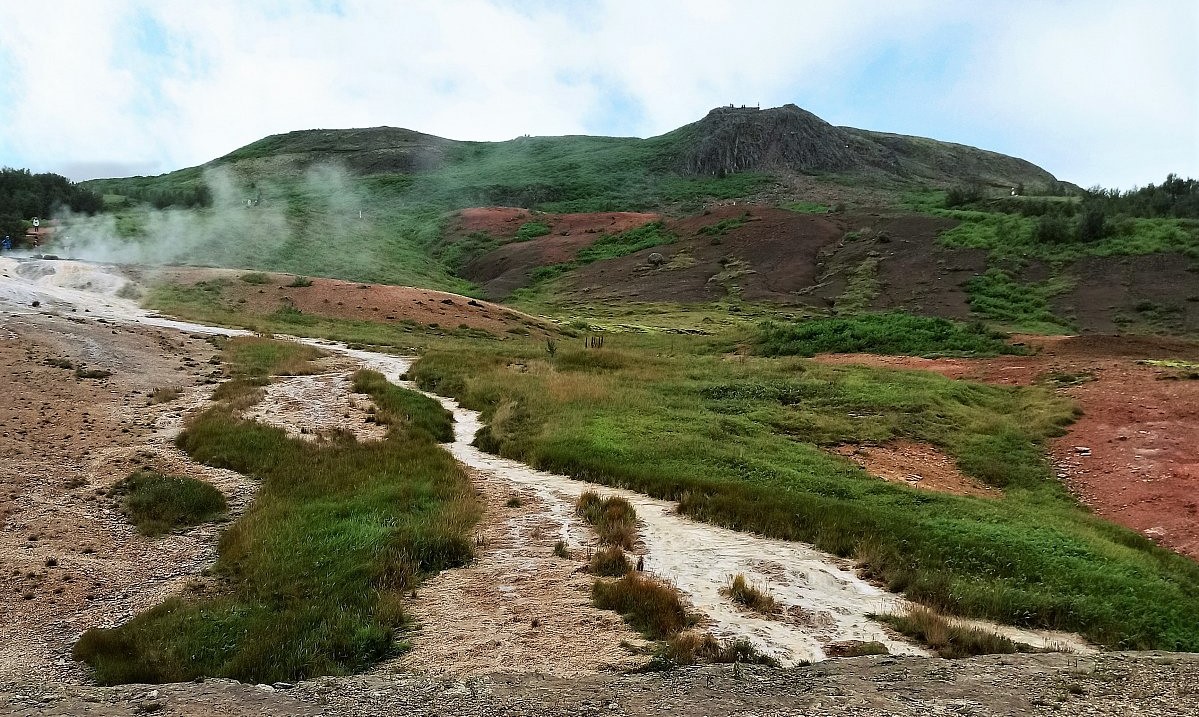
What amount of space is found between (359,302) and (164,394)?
22908 millimetres

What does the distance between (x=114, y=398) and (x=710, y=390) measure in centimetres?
1511

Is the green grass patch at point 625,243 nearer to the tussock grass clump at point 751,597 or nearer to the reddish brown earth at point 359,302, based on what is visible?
the reddish brown earth at point 359,302

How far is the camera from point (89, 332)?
1029 inches

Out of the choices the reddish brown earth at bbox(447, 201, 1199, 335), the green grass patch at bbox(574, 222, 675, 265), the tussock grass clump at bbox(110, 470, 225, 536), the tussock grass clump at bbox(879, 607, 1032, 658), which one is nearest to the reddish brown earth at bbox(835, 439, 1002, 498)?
the tussock grass clump at bbox(879, 607, 1032, 658)

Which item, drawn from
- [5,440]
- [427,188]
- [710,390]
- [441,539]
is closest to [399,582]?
[441,539]

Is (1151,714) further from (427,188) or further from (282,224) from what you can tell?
(427,188)

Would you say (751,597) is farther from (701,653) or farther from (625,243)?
(625,243)

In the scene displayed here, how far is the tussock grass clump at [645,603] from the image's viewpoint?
7.60m

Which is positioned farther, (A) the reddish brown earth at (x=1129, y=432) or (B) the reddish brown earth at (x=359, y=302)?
(B) the reddish brown earth at (x=359, y=302)

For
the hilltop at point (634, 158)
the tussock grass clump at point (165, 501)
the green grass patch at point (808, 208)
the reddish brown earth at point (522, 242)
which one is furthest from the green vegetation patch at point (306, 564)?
the hilltop at point (634, 158)

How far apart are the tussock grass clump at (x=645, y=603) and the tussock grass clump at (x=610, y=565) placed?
423 mm

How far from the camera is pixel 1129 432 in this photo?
54.1ft

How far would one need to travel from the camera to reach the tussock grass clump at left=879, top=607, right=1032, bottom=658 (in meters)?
7.43

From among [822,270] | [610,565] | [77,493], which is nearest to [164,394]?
[77,493]
